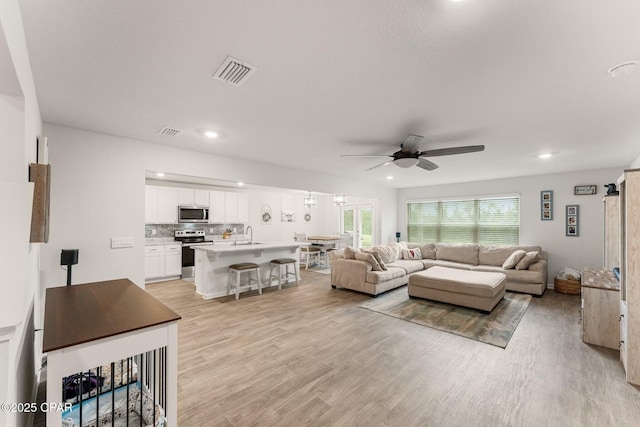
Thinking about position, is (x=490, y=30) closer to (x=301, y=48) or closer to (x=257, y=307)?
(x=301, y=48)

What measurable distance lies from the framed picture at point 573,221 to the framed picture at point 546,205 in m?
0.29

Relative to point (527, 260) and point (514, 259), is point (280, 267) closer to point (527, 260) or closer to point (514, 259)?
point (514, 259)

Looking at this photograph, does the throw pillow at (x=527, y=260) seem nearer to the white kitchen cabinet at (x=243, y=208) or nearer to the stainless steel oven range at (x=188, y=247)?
the white kitchen cabinet at (x=243, y=208)

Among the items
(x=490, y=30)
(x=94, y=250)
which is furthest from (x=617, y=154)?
(x=94, y=250)

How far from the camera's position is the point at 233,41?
1.64m

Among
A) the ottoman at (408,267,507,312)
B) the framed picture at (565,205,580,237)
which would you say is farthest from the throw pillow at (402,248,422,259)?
the framed picture at (565,205,580,237)

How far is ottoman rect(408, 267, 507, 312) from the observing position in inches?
165

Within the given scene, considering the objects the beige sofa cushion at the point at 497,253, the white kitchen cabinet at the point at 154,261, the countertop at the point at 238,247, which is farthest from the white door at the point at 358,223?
the white kitchen cabinet at the point at 154,261

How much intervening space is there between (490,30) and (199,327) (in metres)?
4.15

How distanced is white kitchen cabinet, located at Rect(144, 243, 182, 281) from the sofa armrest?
150 inches

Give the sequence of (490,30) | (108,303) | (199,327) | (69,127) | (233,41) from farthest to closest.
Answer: (199,327) < (69,127) < (108,303) < (233,41) < (490,30)

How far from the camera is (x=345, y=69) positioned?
6.42ft

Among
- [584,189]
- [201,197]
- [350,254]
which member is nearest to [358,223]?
[350,254]

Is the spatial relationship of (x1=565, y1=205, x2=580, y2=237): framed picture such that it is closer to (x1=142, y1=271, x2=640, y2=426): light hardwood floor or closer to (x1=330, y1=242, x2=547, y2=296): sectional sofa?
(x1=330, y1=242, x2=547, y2=296): sectional sofa
